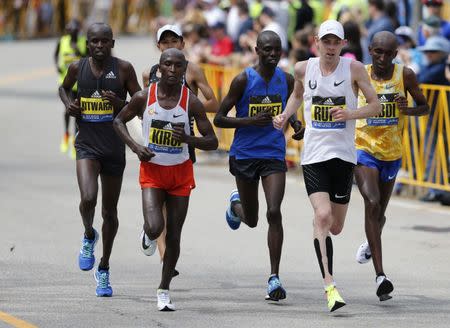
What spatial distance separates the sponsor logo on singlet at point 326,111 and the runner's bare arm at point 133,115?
1287 millimetres

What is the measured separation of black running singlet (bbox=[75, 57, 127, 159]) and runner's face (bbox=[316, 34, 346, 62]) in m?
1.66

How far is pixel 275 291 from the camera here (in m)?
10.3

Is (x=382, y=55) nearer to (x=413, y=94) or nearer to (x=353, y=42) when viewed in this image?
(x=413, y=94)

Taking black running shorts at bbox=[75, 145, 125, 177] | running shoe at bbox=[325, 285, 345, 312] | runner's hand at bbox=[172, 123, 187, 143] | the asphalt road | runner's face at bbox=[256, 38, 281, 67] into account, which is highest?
runner's face at bbox=[256, 38, 281, 67]

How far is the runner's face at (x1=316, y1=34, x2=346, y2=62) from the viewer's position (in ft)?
33.6

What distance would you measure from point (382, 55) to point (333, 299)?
2.32 m

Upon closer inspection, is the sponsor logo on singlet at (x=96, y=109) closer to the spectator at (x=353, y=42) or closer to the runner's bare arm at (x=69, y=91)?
the runner's bare arm at (x=69, y=91)

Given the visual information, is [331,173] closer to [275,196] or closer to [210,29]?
[275,196]

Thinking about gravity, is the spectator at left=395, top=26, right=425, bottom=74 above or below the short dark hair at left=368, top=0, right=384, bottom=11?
below

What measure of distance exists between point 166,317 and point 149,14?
43076mm

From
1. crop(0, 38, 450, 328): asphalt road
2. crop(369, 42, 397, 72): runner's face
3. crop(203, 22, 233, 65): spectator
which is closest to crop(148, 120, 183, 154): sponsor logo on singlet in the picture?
crop(0, 38, 450, 328): asphalt road

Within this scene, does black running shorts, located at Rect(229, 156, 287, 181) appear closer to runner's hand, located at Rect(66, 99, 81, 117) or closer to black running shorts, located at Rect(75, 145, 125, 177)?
black running shorts, located at Rect(75, 145, 125, 177)

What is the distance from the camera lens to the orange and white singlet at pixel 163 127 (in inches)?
392

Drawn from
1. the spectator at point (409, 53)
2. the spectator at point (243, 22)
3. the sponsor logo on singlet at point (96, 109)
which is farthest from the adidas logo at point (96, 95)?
the spectator at point (243, 22)
